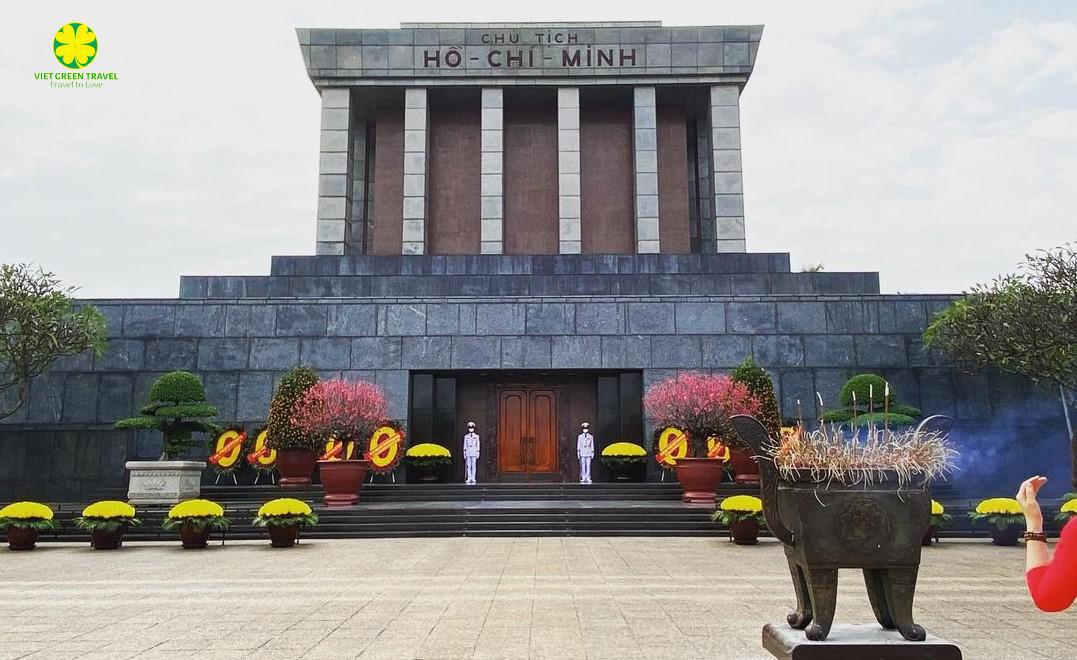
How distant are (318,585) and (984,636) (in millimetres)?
6964

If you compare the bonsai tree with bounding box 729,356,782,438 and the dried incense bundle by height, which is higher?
the bonsai tree with bounding box 729,356,782,438

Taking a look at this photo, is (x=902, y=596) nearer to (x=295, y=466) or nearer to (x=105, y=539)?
(x=105, y=539)

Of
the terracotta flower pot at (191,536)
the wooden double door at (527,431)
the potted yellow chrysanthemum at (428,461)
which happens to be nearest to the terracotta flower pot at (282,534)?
the terracotta flower pot at (191,536)

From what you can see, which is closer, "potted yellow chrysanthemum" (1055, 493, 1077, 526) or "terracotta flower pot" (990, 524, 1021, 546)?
"potted yellow chrysanthemum" (1055, 493, 1077, 526)

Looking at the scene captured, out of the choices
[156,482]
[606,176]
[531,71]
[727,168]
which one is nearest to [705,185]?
[727,168]

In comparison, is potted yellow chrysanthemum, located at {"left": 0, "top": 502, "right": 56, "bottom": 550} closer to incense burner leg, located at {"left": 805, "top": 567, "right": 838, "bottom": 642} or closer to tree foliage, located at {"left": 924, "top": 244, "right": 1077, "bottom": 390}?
incense burner leg, located at {"left": 805, "top": 567, "right": 838, "bottom": 642}

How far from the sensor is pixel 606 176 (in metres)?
32.2

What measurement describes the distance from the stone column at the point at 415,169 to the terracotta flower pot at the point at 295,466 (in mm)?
11471

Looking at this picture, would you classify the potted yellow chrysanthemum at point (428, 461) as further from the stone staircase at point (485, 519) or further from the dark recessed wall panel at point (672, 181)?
the dark recessed wall panel at point (672, 181)

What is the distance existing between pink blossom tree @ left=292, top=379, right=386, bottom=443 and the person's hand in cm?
1638

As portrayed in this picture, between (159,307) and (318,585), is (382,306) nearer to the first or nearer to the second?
(159,307)

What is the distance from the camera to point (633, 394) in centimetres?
2283

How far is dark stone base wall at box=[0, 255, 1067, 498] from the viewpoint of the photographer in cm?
2222

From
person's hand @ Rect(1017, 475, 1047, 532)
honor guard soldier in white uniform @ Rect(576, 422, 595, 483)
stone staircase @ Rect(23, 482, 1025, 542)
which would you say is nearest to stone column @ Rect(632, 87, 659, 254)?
honor guard soldier in white uniform @ Rect(576, 422, 595, 483)
